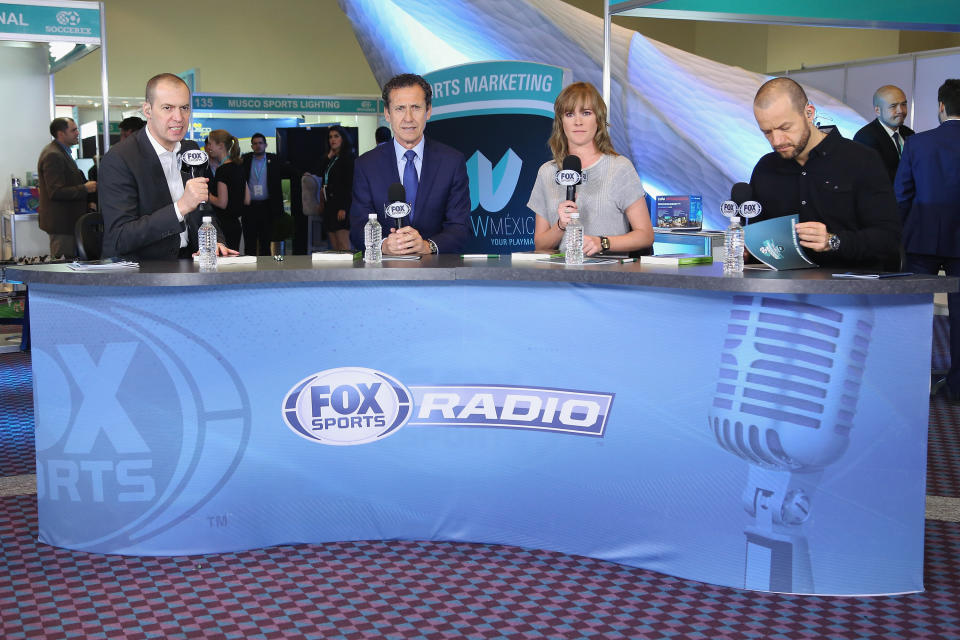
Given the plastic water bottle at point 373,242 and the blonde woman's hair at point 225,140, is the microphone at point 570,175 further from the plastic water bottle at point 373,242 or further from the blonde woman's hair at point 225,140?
the blonde woman's hair at point 225,140

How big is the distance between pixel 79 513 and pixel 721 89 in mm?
6775

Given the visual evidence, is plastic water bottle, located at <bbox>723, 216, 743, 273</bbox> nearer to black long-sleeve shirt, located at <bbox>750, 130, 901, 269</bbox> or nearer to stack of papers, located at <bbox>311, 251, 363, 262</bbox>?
black long-sleeve shirt, located at <bbox>750, 130, 901, 269</bbox>

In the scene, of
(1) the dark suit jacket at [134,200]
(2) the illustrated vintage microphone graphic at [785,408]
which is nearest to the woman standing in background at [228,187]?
(1) the dark suit jacket at [134,200]

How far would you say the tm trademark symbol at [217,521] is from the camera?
123 inches

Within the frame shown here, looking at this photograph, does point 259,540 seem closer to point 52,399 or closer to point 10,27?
point 52,399

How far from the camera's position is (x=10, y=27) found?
6602 millimetres

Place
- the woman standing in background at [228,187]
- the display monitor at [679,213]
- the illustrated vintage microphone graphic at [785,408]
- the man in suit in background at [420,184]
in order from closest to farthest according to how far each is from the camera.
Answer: the illustrated vintage microphone graphic at [785,408] < the man in suit in background at [420,184] < the display monitor at [679,213] < the woman standing in background at [228,187]

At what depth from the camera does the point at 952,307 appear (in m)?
5.47

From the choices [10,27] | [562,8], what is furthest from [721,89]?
[10,27]

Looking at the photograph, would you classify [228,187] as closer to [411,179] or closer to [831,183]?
[411,179]

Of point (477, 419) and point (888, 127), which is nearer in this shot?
point (477, 419)

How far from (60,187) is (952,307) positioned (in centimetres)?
631

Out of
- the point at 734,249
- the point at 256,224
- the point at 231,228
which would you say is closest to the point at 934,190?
the point at 734,249

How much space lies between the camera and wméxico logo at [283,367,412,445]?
3104mm
